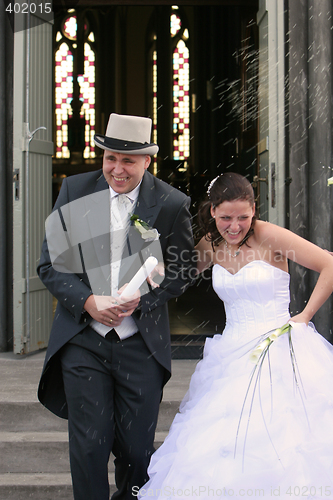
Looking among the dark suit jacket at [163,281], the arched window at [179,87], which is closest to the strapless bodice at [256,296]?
the dark suit jacket at [163,281]

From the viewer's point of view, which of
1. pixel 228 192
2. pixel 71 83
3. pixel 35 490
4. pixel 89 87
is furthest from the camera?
pixel 89 87

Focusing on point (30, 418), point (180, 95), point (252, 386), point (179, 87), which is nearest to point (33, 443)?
point (30, 418)

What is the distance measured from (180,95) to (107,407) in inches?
635

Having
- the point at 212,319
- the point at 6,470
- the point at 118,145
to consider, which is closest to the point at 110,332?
the point at 118,145

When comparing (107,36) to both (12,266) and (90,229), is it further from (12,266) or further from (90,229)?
(90,229)

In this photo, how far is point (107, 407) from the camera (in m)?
2.30

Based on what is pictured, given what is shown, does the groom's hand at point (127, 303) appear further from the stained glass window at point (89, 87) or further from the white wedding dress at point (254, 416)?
the stained glass window at point (89, 87)

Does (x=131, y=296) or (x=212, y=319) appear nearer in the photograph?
(x=131, y=296)

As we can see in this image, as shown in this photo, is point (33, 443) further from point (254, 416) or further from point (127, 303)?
point (254, 416)

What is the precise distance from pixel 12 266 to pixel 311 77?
3.00 meters

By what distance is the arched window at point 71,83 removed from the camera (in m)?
17.8

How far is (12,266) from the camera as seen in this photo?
16.3 feet

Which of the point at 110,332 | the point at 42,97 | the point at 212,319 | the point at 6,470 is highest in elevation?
the point at 42,97

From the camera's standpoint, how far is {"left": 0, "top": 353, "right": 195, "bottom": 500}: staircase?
314 cm
